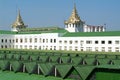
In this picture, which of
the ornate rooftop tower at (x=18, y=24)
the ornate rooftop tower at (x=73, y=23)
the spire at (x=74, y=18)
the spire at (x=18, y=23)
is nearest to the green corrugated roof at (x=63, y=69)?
the ornate rooftop tower at (x=73, y=23)

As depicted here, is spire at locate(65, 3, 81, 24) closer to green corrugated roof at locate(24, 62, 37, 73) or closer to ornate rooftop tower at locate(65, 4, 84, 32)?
ornate rooftop tower at locate(65, 4, 84, 32)

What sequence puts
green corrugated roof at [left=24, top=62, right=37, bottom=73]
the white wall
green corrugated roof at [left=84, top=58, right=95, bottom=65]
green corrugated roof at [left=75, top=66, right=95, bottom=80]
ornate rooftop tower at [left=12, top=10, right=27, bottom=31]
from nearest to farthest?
green corrugated roof at [left=75, top=66, right=95, bottom=80], green corrugated roof at [left=24, top=62, right=37, bottom=73], green corrugated roof at [left=84, top=58, right=95, bottom=65], the white wall, ornate rooftop tower at [left=12, top=10, right=27, bottom=31]

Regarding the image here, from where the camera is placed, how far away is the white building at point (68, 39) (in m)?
72.9

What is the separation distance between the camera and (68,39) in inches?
3164

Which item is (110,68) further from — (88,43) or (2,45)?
(2,45)

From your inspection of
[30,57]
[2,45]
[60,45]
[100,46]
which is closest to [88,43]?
[100,46]

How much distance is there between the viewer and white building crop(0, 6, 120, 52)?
239ft

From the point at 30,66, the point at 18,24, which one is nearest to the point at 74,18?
the point at 18,24

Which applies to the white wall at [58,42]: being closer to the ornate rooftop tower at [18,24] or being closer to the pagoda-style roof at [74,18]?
the pagoda-style roof at [74,18]

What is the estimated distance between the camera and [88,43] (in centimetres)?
7638

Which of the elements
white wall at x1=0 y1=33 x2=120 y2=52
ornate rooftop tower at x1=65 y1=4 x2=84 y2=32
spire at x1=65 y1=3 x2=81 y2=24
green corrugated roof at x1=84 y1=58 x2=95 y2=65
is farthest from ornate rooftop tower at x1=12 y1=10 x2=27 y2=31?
green corrugated roof at x1=84 y1=58 x2=95 y2=65

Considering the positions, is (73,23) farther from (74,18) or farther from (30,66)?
(30,66)

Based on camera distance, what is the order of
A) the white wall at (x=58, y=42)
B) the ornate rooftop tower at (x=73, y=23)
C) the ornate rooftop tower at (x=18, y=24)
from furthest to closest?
the ornate rooftop tower at (x=18, y=24) → the ornate rooftop tower at (x=73, y=23) → the white wall at (x=58, y=42)

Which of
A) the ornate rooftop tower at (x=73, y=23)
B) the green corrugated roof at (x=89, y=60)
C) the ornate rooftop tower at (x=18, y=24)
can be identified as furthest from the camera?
the ornate rooftop tower at (x=18, y=24)
